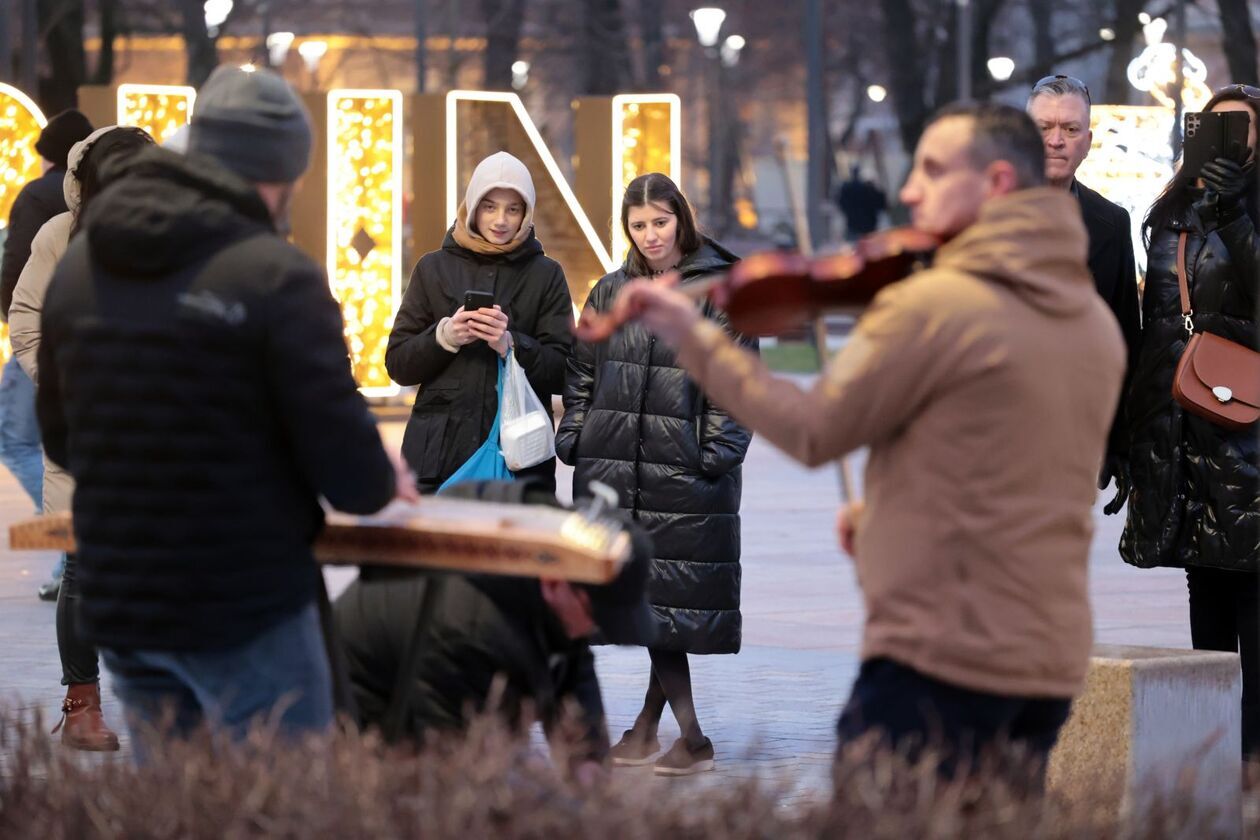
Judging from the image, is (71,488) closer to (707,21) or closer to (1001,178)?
(1001,178)

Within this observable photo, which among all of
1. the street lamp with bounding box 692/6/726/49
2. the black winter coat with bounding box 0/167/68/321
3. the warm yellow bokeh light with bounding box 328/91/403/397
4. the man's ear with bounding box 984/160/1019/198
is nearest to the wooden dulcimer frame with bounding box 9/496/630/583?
the man's ear with bounding box 984/160/1019/198

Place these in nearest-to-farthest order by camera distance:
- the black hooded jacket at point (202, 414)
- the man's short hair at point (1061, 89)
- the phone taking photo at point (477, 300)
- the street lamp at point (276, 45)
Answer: the black hooded jacket at point (202, 414) < the man's short hair at point (1061, 89) < the phone taking photo at point (477, 300) < the street lamp at point (276, 45)

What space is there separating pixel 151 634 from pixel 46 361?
63 cm

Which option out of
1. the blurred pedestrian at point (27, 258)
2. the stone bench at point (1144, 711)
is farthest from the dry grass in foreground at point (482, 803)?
the blurred pedestrian at point (27, 258)

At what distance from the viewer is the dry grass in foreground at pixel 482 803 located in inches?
141

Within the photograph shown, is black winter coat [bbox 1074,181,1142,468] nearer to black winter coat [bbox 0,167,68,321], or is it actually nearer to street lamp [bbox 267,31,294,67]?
black winter coat [bbox 0,167,68,321]

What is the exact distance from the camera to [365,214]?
1798 cm

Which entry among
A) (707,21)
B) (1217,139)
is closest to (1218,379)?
(1217,139)

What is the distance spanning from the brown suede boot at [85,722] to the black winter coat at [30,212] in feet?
7.03

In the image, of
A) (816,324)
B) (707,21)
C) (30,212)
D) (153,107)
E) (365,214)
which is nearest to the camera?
(816,324)

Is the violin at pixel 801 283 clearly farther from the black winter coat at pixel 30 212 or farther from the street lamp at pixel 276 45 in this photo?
the street lamp at pixel 276 45

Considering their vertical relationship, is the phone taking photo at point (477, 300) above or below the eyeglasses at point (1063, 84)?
below

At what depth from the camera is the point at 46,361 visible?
4.49 metres

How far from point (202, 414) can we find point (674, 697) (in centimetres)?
385
